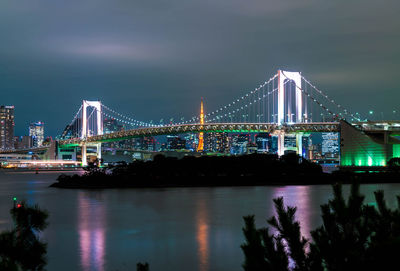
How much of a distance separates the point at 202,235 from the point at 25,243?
34.0ft

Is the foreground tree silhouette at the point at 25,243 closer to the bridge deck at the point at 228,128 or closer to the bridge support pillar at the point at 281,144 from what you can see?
the bridge support pillar at the point at 281,144

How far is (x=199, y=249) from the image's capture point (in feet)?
39.3

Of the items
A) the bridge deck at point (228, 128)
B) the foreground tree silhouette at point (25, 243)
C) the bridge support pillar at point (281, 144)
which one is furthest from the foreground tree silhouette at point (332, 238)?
the bridge deck at point (228, 128)

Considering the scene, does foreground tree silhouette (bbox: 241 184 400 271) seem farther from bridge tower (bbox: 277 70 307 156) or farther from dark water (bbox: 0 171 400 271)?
bridge tower (bbox: 277 70 307 156)

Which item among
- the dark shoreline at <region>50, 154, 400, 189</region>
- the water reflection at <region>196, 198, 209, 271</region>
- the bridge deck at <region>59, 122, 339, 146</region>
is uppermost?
the bridge deck at <region>59, 122, 339, 146</region>

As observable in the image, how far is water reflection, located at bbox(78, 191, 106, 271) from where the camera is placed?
10.7 metres

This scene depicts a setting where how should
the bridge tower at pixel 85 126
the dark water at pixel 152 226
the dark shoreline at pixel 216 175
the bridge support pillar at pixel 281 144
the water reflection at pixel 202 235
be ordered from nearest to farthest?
the water reflection at pixel 202 235
the dark water at pixel 152 226
the dark shoreline at pixel 216 175
the bridge support pillar at pixel 281 144
the bridge tower at pixel 85 126

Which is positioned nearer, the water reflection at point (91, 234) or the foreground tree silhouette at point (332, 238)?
the foreground tree silhouette at point (332, 238)

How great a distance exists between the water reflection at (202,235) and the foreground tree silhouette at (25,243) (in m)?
6.13

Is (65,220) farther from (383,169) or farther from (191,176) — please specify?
(383,169)

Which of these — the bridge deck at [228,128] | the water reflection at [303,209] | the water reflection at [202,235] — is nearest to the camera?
the water reflection at [202,235]

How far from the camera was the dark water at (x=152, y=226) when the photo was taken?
35.6 feet

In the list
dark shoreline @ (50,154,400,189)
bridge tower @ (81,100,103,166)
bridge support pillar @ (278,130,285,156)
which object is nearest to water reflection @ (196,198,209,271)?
dark shoreline @ (50,154,400,189)

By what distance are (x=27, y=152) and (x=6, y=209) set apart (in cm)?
7185
